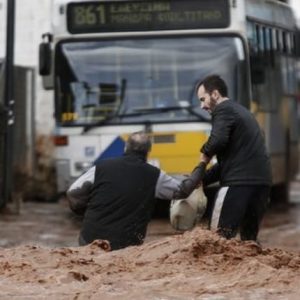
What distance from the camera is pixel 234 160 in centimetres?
898

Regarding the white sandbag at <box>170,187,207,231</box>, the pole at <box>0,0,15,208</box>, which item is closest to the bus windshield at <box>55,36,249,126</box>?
the pole at <box>0,0,15,208</box>

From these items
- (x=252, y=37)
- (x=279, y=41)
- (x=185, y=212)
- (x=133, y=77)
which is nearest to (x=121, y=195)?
(x=185, y=212)

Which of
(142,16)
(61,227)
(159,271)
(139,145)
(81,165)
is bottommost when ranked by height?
(61,227)

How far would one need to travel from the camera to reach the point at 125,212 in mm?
8680

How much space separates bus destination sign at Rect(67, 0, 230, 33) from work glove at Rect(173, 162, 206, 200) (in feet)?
27.0

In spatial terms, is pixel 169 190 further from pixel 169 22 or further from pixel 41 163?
pixel 41 163

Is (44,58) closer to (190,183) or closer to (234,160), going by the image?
(234,160)

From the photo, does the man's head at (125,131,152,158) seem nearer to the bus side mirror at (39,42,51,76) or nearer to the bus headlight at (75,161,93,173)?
the bus side mirror at (39,42,51,76)

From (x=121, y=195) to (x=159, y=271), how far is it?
201 cm

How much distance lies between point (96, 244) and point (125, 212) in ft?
2.86

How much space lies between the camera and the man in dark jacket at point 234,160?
8.94 m

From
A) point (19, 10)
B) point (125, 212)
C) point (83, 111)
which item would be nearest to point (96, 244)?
point (125, 212)

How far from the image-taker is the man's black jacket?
8.92 meters

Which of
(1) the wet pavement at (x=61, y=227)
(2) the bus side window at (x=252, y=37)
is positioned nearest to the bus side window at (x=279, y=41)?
(2) the bus side window at (x=252, y=37)
